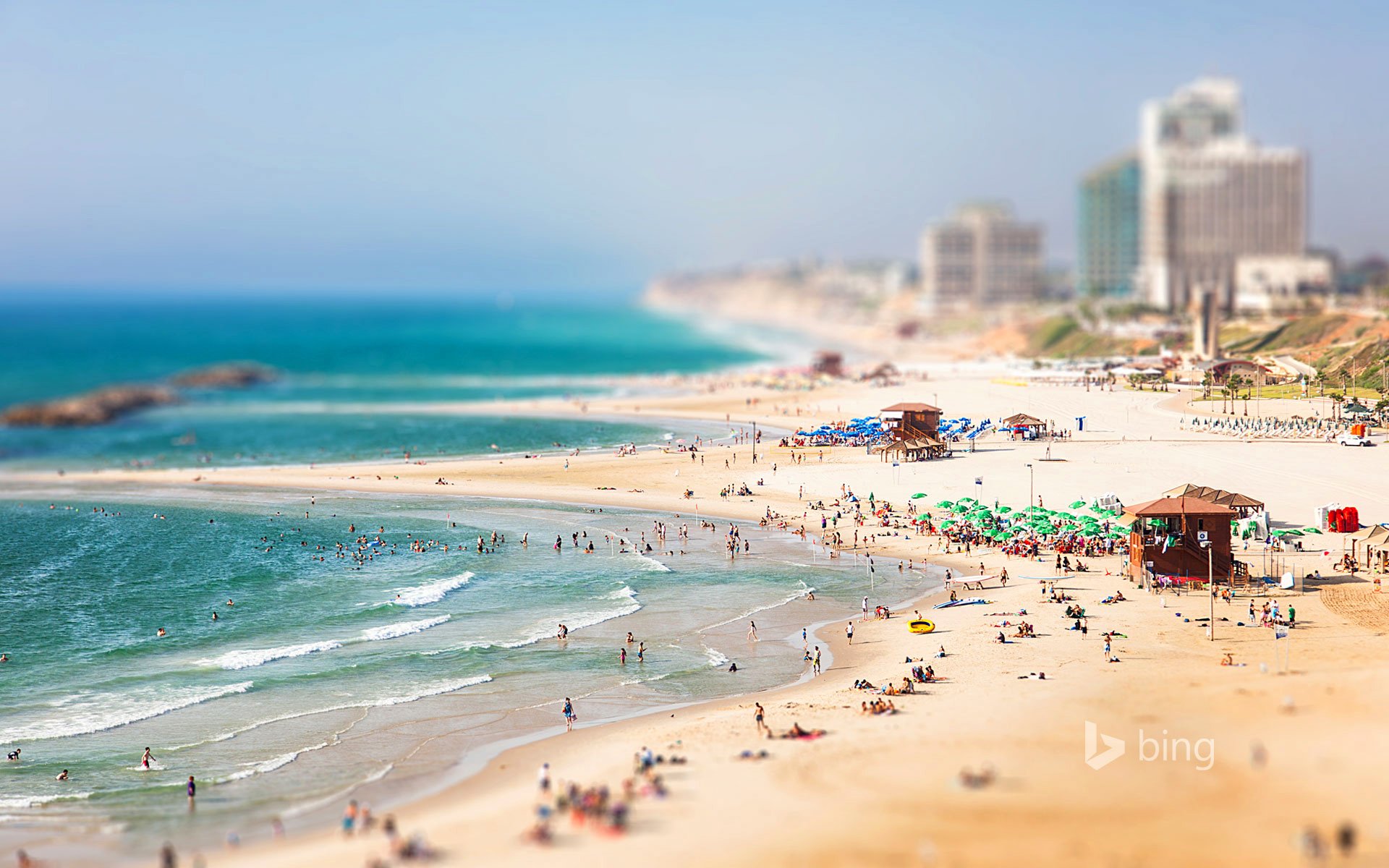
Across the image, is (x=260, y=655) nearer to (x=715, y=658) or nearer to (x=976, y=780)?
(x=715, y=658)

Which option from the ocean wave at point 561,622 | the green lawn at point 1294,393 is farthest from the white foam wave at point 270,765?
the green lawn at point 1294,393

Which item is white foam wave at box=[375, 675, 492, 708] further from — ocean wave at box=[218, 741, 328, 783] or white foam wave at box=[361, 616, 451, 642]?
white foam wave at box=[361, 616, 451, 642]

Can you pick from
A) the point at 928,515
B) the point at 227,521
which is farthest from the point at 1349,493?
the point at 227,521

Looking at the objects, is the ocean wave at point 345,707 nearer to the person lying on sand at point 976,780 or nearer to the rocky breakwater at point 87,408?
the person lying on sand at point 976,780

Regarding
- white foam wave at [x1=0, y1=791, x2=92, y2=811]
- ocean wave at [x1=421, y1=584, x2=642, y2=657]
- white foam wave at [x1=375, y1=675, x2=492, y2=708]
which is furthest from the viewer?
ocean wave at [x1=421, y1=584, x2=642, y2=657]

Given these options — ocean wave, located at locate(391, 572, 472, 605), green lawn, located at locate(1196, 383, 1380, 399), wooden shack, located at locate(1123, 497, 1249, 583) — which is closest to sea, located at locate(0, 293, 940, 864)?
ocean wave, located at locate(391, 572, 472, 605)
